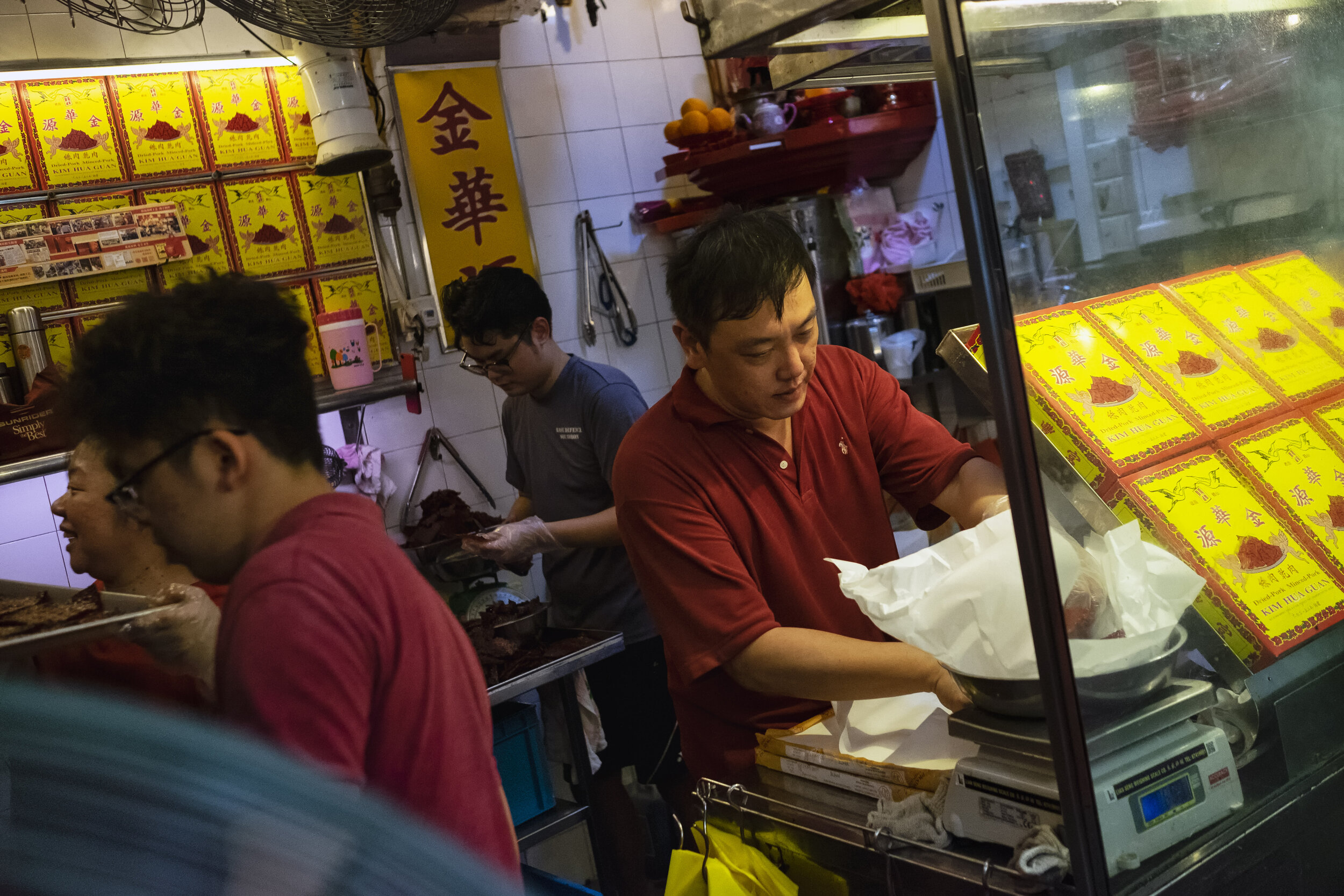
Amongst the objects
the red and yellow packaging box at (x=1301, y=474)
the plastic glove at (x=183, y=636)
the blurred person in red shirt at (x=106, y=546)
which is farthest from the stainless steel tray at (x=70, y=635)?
the red and yellow packaging box at (x=1301, y=474)

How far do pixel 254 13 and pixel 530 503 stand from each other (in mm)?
1532

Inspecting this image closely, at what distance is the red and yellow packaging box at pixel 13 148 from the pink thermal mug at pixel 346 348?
952mm

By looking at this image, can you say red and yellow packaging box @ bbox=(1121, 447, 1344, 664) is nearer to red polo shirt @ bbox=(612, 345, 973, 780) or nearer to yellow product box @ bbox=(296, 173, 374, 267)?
red polo shirt @ bbox=(612, 345, 973, 780)

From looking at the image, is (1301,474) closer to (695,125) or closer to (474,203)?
(695,125)

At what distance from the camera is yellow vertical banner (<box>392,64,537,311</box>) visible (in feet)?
12.2

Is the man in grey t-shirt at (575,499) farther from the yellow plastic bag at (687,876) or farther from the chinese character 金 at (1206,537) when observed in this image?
the chinese character 金 at (1206,537)

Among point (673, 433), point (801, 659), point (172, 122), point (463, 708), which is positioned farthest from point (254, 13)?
point (463, 708)

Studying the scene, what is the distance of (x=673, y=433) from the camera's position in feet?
5.59

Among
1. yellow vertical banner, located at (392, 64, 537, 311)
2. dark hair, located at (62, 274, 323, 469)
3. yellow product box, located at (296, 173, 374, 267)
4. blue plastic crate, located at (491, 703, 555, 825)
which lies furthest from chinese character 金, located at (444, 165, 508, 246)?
dark hair, located at (62, 274, 323, 469)

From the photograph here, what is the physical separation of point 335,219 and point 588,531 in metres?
1.65

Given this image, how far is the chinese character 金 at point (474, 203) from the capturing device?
12.3 ft

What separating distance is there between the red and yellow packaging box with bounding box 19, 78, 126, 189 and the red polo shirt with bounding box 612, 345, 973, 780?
2.50 m

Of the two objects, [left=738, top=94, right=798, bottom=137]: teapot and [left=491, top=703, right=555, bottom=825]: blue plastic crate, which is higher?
[left=738, top=94, right=798, bottom=137]: teapot

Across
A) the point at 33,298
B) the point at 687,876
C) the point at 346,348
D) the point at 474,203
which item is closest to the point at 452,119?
the point at 474,203
